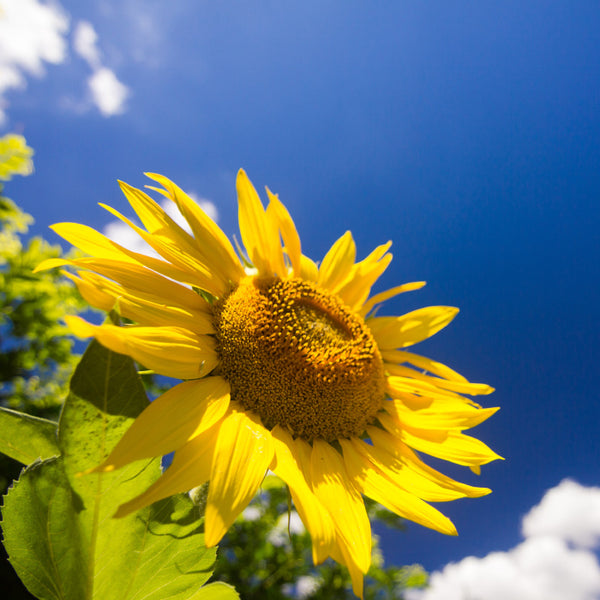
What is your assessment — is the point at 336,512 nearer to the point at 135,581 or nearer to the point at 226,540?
the point at 135,581

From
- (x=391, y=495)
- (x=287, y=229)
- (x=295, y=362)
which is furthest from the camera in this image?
(x=287, y=229)

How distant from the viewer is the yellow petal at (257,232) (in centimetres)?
149

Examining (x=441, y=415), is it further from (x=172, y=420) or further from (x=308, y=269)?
(x=172, y=420)

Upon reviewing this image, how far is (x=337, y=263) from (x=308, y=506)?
1.05 meters

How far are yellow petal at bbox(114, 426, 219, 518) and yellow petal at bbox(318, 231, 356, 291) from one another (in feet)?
3.01

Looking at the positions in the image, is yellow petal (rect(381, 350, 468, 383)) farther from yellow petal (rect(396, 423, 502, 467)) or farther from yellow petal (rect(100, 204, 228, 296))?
yellow petal (rect(100, 204, 228, 296))

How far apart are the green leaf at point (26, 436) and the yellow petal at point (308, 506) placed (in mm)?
468

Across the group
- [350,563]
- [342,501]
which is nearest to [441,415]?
[342,501]

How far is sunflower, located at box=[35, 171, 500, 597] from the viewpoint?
3.15 feet

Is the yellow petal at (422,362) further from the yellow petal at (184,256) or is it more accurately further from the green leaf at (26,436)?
the green leaf at (26,436)

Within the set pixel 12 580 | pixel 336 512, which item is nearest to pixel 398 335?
pixel 336 512

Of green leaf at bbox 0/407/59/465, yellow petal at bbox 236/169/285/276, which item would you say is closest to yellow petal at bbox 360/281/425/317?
yellow petal at bbox 236/169/285/276

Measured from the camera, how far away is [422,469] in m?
1.41

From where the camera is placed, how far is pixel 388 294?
71.8 inches
